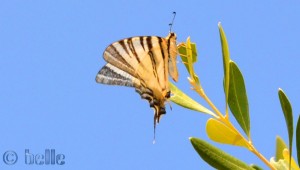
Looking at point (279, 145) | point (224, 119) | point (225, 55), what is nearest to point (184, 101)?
point (224, 119)

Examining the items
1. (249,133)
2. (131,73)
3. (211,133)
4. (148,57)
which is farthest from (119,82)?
(249,133)

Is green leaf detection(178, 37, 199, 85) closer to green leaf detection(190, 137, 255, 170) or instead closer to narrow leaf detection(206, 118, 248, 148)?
narrow leaf detection(206, 118, 248, 148)

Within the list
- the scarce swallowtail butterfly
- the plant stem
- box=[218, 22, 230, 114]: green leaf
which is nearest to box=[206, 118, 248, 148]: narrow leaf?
the plant stem

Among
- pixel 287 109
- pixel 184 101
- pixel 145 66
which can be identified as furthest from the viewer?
pixel 145 66

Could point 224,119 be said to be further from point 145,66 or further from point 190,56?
point 145,66

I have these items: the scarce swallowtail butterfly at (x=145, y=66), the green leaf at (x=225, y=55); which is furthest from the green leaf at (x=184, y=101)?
the green leaf at (x=225, y=55)

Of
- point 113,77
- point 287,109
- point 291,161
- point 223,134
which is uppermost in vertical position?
point 113,77
